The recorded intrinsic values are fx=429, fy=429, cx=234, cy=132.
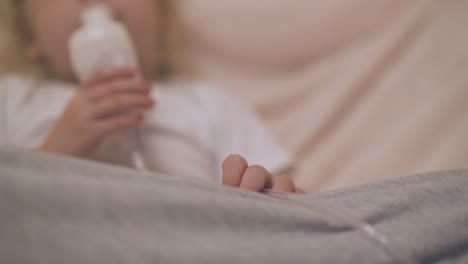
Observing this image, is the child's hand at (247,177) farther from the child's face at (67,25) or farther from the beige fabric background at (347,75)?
the child's face at (67,25)

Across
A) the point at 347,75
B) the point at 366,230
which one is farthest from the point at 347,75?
the point at 366,230

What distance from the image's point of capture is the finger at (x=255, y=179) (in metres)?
0.33

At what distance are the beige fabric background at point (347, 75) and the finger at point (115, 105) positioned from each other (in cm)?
23

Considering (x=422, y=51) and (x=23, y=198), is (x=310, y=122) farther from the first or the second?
(x=23, y=198)

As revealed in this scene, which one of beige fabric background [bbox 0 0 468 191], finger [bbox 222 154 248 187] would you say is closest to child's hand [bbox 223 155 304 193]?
finger [bbox 222 154 248 187]

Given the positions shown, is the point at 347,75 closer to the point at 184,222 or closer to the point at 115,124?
the point at 115,124

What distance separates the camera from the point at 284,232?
0.27m

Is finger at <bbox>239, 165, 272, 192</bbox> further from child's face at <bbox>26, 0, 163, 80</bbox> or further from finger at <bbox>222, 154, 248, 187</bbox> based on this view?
child's face at <bbox>26, 0, 163, 80</bbox>

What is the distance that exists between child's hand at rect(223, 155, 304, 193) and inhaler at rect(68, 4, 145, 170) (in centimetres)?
20

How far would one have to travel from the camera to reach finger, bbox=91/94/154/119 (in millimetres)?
520

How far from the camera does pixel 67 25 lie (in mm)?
594

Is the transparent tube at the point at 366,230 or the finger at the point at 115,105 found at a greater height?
the finger at the point at 115,105

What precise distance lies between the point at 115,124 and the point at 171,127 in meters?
0.11

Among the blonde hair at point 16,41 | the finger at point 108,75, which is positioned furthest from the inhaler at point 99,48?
the blonde hair at point 16,41
